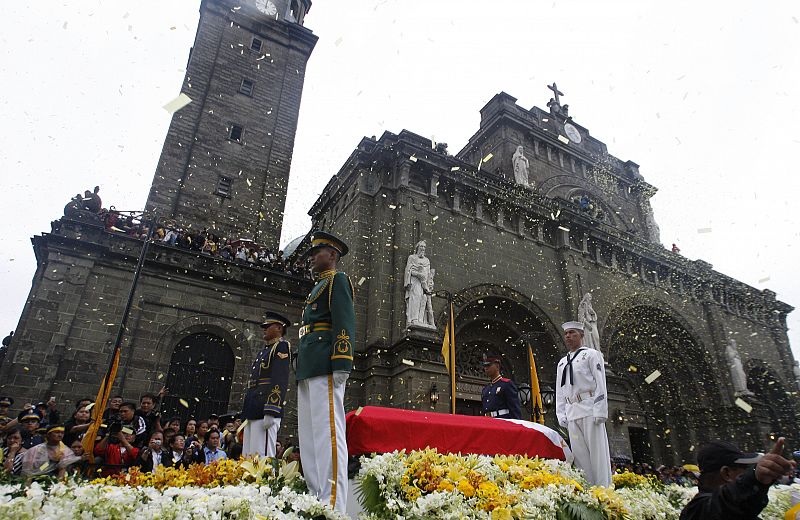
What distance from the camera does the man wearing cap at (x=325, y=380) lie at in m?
3.74

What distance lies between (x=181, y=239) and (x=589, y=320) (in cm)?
1503

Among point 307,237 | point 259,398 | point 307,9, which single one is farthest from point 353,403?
point 307,9

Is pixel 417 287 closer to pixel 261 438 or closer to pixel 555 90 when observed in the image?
pixel 261 438

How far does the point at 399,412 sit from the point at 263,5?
26903 mm

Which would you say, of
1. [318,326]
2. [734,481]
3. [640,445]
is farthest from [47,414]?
[640,445]

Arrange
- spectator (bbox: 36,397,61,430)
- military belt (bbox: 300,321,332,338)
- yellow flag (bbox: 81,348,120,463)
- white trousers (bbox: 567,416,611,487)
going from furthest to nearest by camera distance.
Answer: spectator (bbox: 36,397,61,430) < yellow flag (bbox: 81,348,120,463) < white trousers (bbox: 567,416,611,487) < military belt (bbox: 300,321,332,338)

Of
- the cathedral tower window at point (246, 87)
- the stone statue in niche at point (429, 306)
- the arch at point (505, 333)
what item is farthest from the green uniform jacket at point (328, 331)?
the cathedral tower window at point (246, 87)

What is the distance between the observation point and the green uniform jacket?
413cm

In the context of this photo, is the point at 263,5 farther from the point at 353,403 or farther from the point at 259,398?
the point at 259,398

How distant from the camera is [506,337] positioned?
1803 cm

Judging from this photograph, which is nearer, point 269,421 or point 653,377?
point 269,421

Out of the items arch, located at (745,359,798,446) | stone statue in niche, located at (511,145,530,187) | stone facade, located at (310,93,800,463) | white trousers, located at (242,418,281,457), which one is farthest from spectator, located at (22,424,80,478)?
arch, located at (745,359,798,446)

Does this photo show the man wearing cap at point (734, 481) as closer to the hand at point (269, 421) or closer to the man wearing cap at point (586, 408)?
the man wearing cap at point (586, 408)

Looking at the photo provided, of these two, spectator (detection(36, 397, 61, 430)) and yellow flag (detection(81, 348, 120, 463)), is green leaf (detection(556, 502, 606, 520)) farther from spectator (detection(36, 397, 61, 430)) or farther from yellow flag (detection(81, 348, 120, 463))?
spectator (detection(36, 397, 61, 430))
